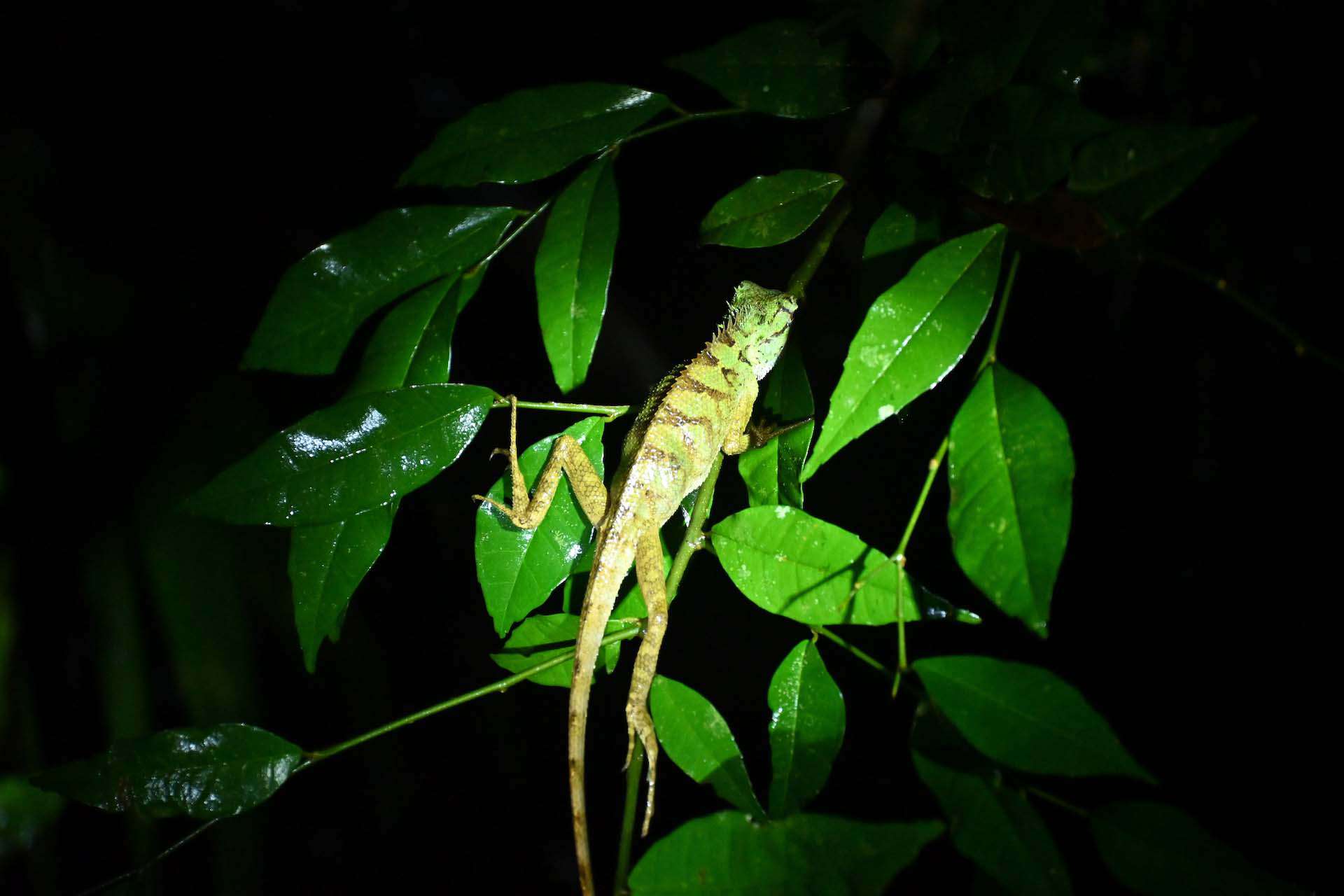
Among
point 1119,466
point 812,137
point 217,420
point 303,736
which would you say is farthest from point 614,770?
point 812,137

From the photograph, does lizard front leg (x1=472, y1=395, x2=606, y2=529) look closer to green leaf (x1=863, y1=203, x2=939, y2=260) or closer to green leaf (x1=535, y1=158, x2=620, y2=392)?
green leaf (x1=535, y1=158, x2=620, y2=392)

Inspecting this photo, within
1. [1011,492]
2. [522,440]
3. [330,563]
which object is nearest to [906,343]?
[1011,492]

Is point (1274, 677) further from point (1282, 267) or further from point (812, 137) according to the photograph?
point (812, 137)

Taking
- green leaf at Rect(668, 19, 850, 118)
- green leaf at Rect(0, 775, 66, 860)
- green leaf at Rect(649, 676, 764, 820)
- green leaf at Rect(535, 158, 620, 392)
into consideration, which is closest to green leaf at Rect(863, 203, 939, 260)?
green leaf at Rect(668, 19, 850, 118)

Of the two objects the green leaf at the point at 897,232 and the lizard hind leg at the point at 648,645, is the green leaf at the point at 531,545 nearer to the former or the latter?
the lizard hind leg at the point at 648,645

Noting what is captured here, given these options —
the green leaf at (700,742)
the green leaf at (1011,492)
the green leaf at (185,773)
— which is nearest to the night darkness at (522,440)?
the green leaf at (1011,492)

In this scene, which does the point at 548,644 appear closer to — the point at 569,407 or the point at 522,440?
the point at 569,407

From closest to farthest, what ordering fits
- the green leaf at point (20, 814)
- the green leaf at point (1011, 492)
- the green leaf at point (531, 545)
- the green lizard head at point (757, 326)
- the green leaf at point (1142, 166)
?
the green leaf at point (1142, 166), the green leaf at point (1011, 492), the green leaf at point (531, 545), the green lizard head at point (757, 326), the green leaf at point (20, 814)
